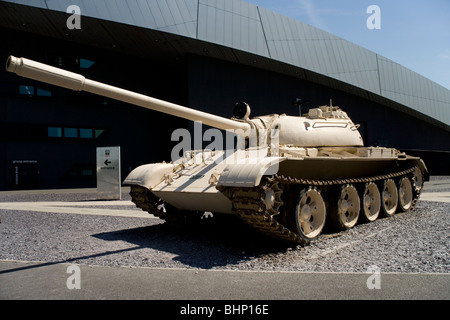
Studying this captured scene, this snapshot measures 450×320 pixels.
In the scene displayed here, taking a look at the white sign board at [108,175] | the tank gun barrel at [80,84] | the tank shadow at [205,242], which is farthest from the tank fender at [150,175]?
the white sign board at [108,175]

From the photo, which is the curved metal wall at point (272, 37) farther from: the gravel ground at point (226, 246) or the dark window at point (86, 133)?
the gravel ground at point (226, 246)

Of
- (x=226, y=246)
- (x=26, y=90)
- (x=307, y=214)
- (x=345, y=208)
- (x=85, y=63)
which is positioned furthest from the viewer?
(x=85, y=63)

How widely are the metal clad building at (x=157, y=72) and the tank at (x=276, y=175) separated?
46.2 feet

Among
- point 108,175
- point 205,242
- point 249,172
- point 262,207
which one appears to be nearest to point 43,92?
point 108,175

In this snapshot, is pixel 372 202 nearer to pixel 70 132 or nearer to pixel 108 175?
pixel 108 175

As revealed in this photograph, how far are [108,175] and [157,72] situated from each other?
41.7 feet

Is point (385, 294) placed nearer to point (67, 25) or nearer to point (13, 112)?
point (67, 25)

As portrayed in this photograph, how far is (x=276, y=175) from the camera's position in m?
5.92

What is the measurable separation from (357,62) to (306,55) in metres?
4.57

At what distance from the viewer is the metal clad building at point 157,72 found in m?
21.0

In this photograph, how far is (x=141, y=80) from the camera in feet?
84.6

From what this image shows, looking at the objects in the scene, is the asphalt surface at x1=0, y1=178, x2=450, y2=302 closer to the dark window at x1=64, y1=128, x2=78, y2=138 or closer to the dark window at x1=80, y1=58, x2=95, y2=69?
the dark window at x1=64, y1=128, x2=78, y2=138

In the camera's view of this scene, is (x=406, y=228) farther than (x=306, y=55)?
No
